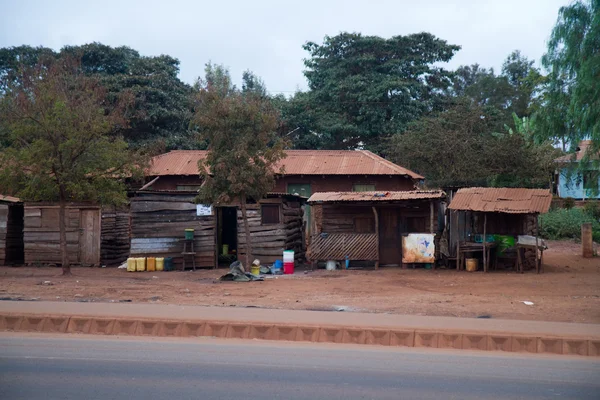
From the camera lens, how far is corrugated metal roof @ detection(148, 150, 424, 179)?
104 ft

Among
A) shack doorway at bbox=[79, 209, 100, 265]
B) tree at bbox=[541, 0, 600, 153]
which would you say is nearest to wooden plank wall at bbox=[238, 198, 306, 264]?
shack doorway at bbox=[79, 209, 100, 265]

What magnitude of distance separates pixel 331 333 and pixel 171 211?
1387 cm

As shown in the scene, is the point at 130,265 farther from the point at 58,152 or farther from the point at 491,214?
the point at 491,214

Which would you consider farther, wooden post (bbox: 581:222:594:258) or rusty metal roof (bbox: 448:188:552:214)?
wooden post (bbox: 581:222:594:258)

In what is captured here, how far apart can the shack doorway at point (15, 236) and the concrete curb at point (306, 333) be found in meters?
14.5

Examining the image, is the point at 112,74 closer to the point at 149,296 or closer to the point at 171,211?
the point at 171,211

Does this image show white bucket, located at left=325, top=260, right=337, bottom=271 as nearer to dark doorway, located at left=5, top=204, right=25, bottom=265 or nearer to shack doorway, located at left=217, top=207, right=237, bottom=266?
shack doorway, located at left=217, top=207, right=237, bottom=266

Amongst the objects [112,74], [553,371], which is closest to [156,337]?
[553,371]

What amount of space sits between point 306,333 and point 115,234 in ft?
55.5

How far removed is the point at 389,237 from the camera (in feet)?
73.8

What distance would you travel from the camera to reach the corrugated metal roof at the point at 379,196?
20609mm

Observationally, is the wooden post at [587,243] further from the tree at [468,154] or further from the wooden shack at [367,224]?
the tree at [468,154]

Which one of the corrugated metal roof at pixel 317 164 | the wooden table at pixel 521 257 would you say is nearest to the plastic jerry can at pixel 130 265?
the corrugated metal roof at pixel 317 164

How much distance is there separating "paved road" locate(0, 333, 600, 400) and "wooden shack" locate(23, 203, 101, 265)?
538 inches
